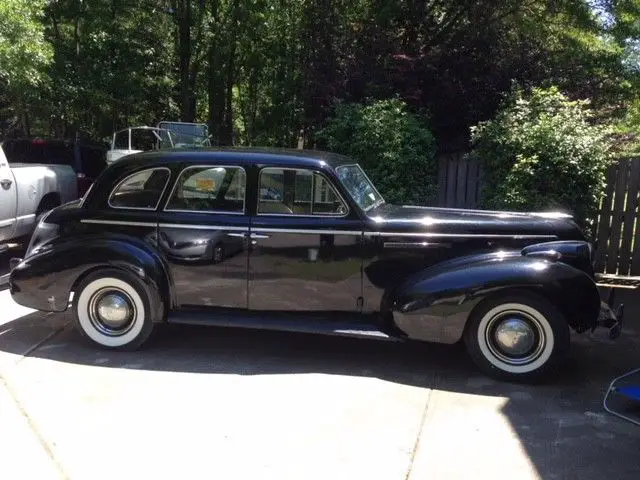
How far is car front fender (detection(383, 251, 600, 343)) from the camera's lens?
4656 millimetres

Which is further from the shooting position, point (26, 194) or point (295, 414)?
point (26, 194)

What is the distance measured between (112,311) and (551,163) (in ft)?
16.7

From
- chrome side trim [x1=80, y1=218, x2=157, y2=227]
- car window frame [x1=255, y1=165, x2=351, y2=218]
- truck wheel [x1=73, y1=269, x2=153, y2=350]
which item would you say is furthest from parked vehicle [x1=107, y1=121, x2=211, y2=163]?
car window frame [x1=255, y1=165, x2=351, y2=218]

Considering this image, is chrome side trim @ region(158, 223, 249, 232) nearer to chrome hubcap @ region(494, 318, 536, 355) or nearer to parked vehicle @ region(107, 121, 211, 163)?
chrome hubcap @ region(494, 318, 536, 355)

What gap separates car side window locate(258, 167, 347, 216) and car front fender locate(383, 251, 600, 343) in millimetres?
925

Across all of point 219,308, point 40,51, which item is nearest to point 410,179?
point 219,308

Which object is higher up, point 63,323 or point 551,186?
point 551,186

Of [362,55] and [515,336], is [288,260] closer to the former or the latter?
[515,336]

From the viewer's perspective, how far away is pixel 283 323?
5.14 metres

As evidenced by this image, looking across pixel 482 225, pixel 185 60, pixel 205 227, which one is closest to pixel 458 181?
pixel 482 225

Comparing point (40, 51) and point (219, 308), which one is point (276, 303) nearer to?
point (219, 308)

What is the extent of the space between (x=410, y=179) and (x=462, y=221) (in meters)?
3.75

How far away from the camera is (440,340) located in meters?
4.88

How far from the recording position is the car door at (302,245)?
5098 mm
